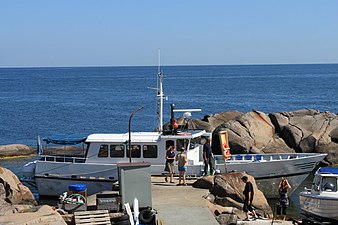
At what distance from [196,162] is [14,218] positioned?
1041 centimetres

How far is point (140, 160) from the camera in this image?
26812mm

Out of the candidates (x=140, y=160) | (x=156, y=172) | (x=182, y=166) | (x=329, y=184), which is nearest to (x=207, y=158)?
(x=182, y=166)

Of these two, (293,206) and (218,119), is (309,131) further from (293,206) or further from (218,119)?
(293,206)

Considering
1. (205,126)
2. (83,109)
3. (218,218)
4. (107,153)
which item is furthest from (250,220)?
(83,109)

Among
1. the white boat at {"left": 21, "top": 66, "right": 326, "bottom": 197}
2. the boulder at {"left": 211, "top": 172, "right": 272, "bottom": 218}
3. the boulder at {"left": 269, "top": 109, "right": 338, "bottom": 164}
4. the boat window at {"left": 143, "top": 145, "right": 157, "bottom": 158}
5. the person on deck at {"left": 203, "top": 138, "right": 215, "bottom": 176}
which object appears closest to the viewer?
the boulder at {"left": 211, "top": 172, "right": 272, "bottom": 218}

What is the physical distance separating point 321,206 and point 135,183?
606 centimetres

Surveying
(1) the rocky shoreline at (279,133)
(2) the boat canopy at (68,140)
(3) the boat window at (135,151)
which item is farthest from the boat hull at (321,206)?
(1) the rocky shoreline at (279,133)

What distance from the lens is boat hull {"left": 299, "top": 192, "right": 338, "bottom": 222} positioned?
2044 cm

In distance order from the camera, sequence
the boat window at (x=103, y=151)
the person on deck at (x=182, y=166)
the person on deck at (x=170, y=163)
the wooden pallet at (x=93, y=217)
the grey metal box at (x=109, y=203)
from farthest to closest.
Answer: the boat window at (x=103, y=151), the person on deck at (x=170, y=163), the person on deck at (x=182, y=166), the grey metal box at (x=109, y=203), the wooden pallet at (x=93, y=217)

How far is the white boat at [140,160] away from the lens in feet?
87.8

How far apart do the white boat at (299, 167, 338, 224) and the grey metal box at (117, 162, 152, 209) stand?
5509 millimetres

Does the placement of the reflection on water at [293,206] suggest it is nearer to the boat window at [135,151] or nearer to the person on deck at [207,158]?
the person on deck at [207,158]

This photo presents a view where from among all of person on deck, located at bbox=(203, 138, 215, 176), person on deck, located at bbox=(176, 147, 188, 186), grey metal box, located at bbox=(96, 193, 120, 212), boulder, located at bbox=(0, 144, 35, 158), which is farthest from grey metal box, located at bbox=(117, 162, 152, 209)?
boulder, located at bbox=(0, 144, 35, 158)

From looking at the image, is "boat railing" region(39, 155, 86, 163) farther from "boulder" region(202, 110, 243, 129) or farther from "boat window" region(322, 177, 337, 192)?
"boulder" region(202, 110, 243, 129)
